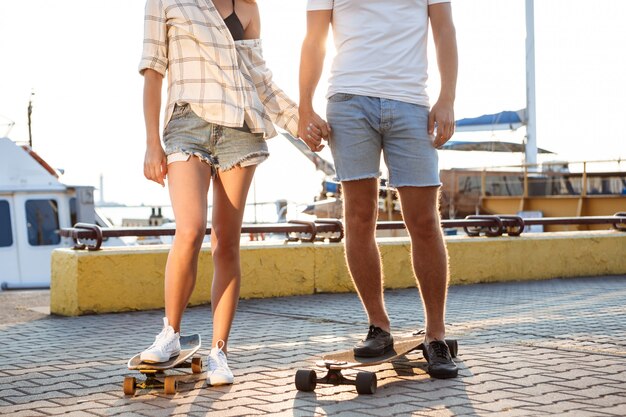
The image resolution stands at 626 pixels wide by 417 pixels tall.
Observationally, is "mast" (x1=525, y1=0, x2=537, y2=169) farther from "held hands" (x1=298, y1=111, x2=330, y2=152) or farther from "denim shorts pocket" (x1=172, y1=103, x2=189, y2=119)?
"denim shorts pocket" (x1=172, y1=103, x2=189, y2=119)

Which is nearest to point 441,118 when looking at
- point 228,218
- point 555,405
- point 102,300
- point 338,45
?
point 338,45

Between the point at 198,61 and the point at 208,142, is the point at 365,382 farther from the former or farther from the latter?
the point at 198,61

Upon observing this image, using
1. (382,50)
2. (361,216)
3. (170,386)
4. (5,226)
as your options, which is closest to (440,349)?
(361,216)

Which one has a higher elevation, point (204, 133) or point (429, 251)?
point (204, 133)

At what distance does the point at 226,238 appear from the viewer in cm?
500

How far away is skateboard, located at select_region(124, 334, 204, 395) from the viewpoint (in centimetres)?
462

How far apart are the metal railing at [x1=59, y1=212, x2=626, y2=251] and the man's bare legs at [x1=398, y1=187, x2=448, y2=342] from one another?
178 centimetres

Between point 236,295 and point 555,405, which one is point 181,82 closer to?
point 236,295

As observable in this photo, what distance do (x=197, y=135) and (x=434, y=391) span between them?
1.60m

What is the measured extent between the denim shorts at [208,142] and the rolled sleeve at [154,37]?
23 centimetres

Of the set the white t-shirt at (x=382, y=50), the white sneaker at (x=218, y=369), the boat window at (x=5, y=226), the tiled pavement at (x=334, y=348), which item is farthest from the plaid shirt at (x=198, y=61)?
the boat window at (x=5, y=226)

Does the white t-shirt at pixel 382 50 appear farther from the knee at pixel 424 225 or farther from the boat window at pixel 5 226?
the boat window at pixel 5 226

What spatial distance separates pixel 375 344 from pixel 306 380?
0.52 m

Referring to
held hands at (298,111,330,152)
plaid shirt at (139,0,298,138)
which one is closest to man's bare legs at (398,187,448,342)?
held hands at (298,111,330,152)
